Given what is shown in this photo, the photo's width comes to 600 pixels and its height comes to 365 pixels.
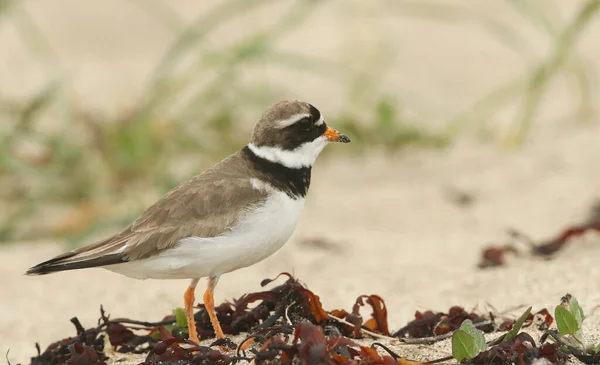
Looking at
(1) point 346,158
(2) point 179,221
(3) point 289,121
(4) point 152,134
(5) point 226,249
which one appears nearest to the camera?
(5) point 226,249

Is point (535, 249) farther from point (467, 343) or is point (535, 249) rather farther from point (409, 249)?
point (467, 343)

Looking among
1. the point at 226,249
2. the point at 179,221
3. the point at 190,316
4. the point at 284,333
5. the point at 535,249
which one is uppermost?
the point at 535,249

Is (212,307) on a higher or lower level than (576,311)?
higher

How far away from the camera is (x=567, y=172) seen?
6.22 meters

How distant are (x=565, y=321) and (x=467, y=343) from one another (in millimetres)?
286

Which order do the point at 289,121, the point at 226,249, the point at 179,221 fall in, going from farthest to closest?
the point at 289,121
the point at 179,221
the point at 226,249

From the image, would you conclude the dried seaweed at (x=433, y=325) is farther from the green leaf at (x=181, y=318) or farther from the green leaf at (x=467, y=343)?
the green leaf at (x=181, y=318)

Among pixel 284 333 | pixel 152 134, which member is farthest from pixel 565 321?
pixel 152 134

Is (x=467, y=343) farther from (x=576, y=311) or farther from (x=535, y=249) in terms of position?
(x=535, y=249)

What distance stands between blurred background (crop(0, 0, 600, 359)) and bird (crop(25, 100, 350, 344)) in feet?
2.36

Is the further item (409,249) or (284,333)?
(409,249)

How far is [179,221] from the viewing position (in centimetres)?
334

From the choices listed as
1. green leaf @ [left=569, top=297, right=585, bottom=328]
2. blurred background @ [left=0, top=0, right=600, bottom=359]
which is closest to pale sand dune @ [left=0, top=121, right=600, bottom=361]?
blurred background @ [left=0, top=0, right=600, bottom=359]

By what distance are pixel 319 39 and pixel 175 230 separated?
688cm
